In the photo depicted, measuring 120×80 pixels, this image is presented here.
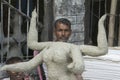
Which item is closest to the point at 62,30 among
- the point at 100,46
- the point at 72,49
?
the point at 72,49

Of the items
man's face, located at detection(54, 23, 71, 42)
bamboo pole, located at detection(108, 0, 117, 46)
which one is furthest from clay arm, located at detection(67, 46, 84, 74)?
bamboo pole, located at detection(108, 0, 117, 46)

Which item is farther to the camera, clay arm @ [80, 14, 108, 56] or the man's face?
the man's face

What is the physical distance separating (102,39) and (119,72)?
1.66 metres

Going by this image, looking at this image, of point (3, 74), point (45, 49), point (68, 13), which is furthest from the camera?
point (68, 13)

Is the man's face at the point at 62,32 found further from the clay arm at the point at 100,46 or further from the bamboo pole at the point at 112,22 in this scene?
the bamboo pole at the point at 112,22

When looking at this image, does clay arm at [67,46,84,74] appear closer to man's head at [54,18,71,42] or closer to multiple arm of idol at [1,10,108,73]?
multiple arm of idol at [1,10,108,73]

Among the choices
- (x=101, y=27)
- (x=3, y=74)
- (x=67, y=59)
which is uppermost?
(x=101, y=27)

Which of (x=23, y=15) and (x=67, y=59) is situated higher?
(x=23, y=15)

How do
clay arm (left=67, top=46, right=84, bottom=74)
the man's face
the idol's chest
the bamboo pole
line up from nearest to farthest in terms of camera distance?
clay arm (left=67, top=46, right=84, bottom=74) → the idol's chest → the man's face → the bamboo pole

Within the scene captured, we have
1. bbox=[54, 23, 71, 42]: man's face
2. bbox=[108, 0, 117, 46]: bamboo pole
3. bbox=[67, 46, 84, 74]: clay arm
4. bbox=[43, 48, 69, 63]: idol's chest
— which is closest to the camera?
bbox=[67, 46, 84, 74]: clay arm

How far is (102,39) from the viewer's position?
266cm

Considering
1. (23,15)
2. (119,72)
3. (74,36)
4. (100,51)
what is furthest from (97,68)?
(100,51)

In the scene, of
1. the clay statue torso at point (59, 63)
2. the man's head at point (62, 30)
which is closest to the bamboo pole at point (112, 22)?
the man's head at point (62, 30)

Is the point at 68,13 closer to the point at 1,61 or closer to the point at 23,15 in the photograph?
the point at 23,15
